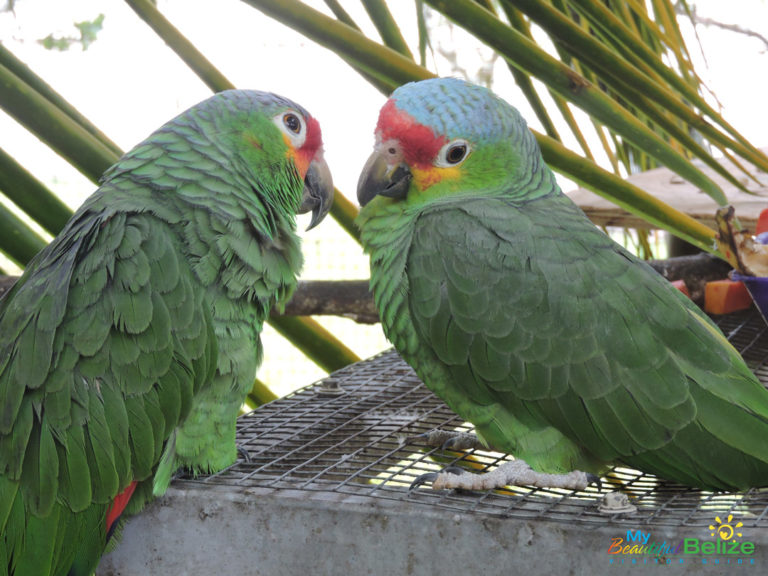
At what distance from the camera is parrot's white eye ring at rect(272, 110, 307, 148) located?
1053mm

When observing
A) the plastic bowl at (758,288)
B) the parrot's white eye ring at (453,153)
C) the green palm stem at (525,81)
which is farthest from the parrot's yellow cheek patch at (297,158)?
the plastic bowl at (758,288)

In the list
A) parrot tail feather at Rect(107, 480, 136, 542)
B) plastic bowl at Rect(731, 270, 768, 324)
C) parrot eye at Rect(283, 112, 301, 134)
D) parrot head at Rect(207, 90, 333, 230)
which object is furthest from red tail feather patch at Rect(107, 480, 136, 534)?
plastic bowl at Rect(731, 270, 768, 324)

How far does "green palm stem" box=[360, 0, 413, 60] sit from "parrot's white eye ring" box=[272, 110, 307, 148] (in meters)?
0.21

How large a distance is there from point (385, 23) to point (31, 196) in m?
0.47

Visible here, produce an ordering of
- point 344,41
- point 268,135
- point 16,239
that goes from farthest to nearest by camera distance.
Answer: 1. point 268,135
2. point 16,239
3. point 344,41

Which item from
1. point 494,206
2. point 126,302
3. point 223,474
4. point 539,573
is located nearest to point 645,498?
point 539,573

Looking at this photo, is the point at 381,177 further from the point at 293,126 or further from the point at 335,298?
the point at 335,298

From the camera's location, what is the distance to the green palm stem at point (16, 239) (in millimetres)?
915

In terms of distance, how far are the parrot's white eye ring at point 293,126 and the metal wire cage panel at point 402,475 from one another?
0.41 meters

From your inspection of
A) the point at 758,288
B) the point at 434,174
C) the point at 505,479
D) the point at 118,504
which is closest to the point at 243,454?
the point at 118,504

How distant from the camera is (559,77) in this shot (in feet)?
2.59

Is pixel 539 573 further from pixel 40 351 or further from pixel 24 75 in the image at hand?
pixel 24 75

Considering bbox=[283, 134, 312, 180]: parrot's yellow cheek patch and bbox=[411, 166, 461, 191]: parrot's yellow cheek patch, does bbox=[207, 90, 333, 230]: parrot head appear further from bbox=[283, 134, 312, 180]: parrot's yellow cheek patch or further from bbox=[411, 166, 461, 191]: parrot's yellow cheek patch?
bbox=[411, 166, 461, 191]: parrot's yellow cheek patch

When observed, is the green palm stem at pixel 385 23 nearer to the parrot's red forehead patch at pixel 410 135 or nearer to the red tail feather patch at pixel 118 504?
the parrot's red forehead patch at pixel 410 135
